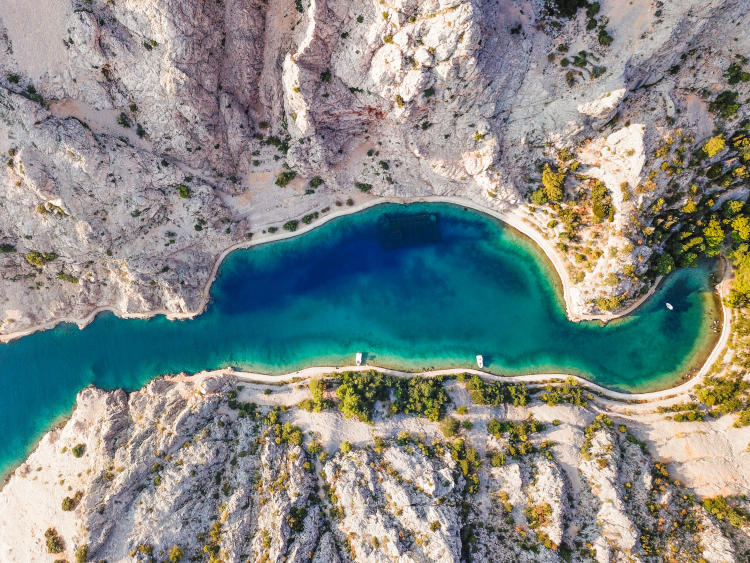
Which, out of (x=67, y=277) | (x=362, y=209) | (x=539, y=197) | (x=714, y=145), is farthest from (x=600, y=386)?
(x=67, y=277)

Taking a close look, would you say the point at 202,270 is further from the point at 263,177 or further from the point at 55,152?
the point at 55,152

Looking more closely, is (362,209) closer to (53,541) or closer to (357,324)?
(357,324)

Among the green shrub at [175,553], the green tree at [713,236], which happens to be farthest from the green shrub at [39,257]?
the green tree at [713,236]

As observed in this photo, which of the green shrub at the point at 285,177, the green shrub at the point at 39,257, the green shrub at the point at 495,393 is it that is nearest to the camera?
the green shrub at the point at 39,257

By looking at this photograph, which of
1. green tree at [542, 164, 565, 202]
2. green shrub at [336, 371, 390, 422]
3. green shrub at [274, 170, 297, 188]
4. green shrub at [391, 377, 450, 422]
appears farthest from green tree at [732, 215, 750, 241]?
green shrub at [274, 170, 297, 188]

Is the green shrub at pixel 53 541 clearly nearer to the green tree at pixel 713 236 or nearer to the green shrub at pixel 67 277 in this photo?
the green shrub at pixel 67 277

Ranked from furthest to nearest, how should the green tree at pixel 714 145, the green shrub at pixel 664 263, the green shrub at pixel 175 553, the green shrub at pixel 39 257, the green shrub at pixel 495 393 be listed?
the green shrub at pixel 495 393
the green shrub at pixel 39 257
the green shrub at pixel 664 263
the green shrub at pixel 175 553
the green tree at pixel 714 145

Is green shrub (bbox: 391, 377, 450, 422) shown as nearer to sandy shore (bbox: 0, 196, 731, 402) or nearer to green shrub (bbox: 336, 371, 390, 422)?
green shrub (bbox: 336, 371, 390, 422)
